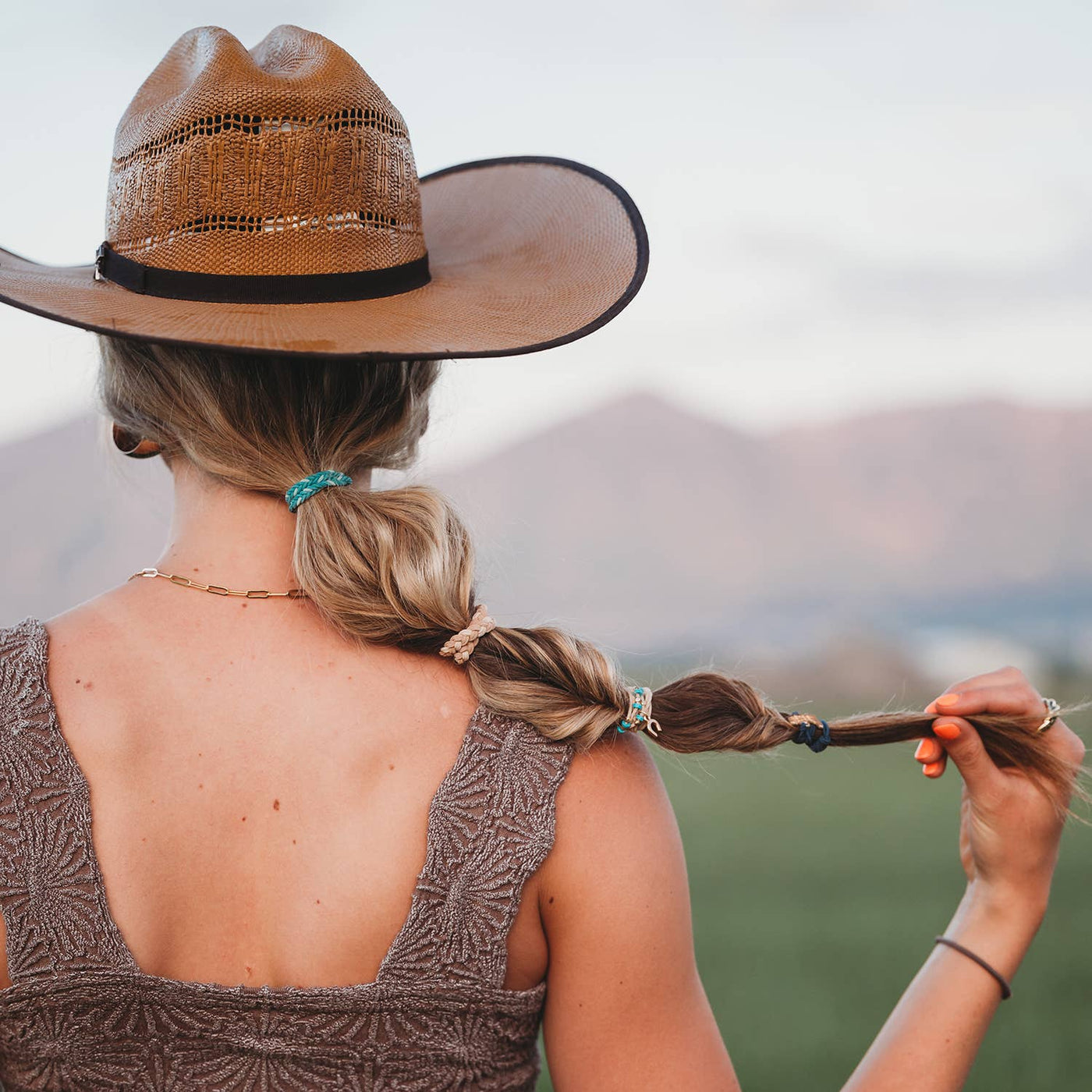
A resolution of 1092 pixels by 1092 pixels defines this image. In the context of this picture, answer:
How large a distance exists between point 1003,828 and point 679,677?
1.30ft

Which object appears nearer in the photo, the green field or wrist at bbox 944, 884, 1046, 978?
wrist at bbox 944, 884, 1046, 978

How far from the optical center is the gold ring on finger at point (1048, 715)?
113 centimetres

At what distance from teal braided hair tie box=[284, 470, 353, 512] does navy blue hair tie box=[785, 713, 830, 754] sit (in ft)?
1.59

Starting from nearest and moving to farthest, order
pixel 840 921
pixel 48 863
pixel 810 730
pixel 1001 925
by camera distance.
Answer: pixel 48 863 → pixel 810 730 → pixel 1001 925 → pixel 840 921

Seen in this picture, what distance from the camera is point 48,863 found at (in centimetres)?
96

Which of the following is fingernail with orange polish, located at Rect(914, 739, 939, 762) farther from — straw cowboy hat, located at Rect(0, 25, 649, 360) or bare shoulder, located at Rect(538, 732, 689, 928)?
straw cowboy hat, located at Rect(0, 25, 649, 360)

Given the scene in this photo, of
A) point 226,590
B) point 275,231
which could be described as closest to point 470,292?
point 275,231

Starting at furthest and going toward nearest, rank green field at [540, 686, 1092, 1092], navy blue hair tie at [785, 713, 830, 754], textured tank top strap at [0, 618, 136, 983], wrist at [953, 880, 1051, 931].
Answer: green field at [540, 686, 1092, 1092]
wrist at [953, 880, 1051, 931]
navy blue hair tie at [785, 713, 830, 754]
textured tank top strap at [0, 618, 136, 983]

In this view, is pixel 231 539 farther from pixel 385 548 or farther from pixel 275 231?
pixel 275 231

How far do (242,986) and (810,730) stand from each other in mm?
563

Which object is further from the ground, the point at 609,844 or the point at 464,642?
the point at 464,642

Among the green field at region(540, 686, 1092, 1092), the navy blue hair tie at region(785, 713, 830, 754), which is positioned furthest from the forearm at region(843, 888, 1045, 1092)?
the green field at region(540, 686, 1092, 1092)

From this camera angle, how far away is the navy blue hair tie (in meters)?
1.08

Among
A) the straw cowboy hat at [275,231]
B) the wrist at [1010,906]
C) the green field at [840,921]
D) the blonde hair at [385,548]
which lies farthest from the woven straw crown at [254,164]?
the green field at [840,921]
